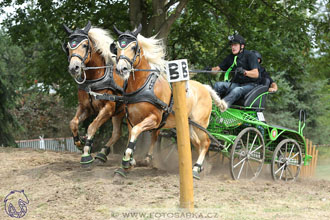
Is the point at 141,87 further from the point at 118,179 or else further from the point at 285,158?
the point at 285,158

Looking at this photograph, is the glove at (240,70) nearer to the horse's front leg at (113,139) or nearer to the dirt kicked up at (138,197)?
the dirt kicked up at (138,197)

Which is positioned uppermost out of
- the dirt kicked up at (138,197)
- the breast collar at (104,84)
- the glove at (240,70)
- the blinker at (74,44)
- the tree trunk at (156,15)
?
the tree trunk at (156,15)

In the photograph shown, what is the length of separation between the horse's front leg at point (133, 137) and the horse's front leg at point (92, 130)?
80cm

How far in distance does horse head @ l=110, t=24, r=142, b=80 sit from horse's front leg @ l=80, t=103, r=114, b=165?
1.18 metres

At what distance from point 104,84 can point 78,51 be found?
723 mm

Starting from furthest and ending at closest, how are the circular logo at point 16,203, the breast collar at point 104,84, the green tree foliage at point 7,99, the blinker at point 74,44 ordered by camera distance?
the green tree foliage at point 7,99
the breast collar at point 104,84
the blinker at point 74,44
the circular logo at point 16,203

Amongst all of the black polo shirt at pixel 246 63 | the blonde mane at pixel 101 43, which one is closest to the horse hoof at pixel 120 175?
the blonde mane at pixel 101 43

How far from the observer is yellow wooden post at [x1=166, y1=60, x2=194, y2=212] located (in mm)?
4387

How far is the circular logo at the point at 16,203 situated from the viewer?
4.83 m

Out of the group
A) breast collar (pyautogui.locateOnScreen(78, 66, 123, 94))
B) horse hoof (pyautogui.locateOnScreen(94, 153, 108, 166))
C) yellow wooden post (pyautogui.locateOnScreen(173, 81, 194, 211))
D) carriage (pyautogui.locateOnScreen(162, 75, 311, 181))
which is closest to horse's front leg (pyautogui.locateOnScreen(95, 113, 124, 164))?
horse hoof (pyautogui.locateOnScreen(94, 153, 108, 166))

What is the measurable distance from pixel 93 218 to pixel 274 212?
6.62 ft

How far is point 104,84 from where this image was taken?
716 centimetres

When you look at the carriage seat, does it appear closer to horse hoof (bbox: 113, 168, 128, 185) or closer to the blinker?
horse hoof (bbox: 113, 168, 128, 185)

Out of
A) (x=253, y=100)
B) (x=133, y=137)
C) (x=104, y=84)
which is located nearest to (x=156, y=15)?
(x=104, y=84)
